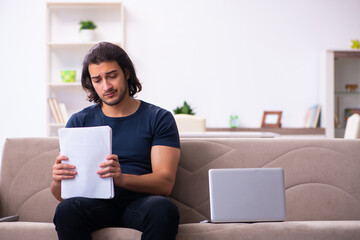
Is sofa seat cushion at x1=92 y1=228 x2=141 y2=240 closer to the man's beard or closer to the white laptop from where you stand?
the white laptop

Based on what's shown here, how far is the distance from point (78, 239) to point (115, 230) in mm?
155

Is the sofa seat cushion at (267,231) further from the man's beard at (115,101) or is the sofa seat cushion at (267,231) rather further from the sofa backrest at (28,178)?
the sofa backrest at (28,178)

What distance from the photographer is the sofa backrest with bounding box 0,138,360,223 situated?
6.43 ft

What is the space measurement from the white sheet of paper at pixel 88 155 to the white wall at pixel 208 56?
345cm

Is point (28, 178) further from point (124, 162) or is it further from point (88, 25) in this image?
point (88, 25)

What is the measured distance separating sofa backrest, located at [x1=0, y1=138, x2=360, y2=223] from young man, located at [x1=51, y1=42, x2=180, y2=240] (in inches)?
10.3

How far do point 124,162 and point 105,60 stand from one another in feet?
1.48

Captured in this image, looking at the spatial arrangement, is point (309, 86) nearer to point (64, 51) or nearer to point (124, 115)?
point (64, 51)

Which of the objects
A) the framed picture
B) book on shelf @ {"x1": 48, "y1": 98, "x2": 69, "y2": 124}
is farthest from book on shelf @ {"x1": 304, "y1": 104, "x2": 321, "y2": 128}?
book on shelf @ {"x1": 48, "y1": 98, "x2": 69, "y2": 124}

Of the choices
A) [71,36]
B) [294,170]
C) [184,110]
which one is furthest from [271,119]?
[294,170]

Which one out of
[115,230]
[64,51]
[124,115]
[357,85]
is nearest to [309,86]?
[357,85]

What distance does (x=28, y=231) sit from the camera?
64.6 inches

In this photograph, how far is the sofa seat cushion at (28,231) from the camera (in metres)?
1.62

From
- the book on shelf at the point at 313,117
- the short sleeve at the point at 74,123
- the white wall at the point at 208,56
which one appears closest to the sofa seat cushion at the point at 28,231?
the short sleeve at the point at 74,123
